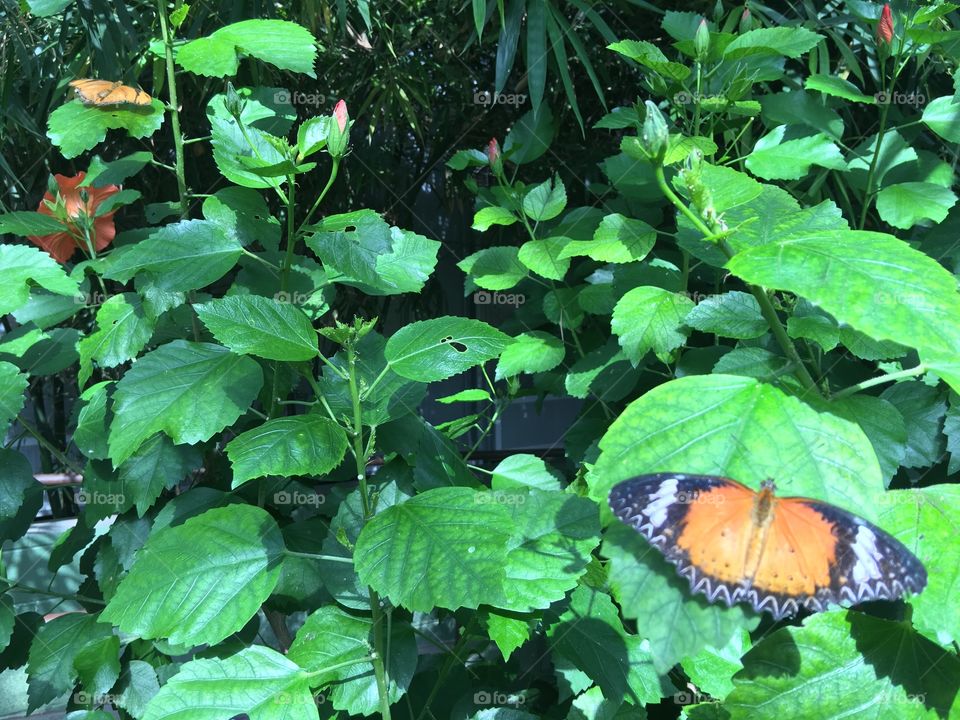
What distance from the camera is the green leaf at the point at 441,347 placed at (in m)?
0.68

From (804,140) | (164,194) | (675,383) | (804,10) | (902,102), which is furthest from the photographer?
(164,194)

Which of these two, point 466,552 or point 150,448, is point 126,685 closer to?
point 150,448

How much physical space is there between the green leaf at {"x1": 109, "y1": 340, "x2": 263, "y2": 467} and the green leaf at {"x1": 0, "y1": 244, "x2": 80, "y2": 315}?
0.18m

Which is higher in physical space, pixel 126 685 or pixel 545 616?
pixel 545 616

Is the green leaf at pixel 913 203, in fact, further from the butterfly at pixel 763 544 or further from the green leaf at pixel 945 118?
the butterfly at pixel 763 544

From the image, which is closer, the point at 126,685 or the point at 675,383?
the point at 675,383

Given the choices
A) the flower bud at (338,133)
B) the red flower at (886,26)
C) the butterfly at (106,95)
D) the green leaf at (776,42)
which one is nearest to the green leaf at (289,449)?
the flower bud at (338,133)

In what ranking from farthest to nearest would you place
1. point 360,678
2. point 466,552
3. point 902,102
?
point 902,102 < point 360,678 < point 466,552

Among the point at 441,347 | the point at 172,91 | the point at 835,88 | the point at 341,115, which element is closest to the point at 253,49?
the point at 172,91

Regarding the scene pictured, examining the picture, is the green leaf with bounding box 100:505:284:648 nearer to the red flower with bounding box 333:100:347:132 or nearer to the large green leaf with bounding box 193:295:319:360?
the large green leaf with bounding box 193:295:319:360

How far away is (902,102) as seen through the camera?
1514mm

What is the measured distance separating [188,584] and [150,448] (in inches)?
8.8

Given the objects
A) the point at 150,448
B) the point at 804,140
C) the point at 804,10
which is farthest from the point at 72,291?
the point at 804,10

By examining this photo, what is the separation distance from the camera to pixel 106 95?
90cm
